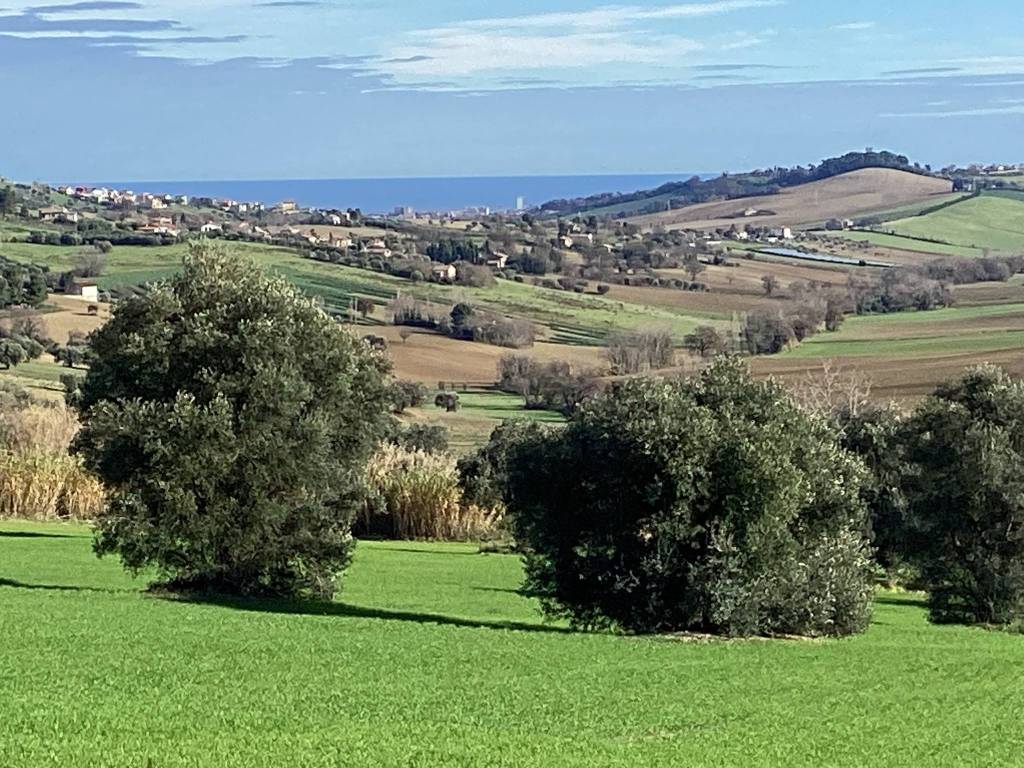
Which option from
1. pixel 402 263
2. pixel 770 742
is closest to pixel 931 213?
pixel 402 263

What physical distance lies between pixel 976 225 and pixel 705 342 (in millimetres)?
88433

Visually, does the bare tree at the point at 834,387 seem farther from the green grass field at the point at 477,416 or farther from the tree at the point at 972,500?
the tree at the point at 972,500

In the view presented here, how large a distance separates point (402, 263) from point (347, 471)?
335 feet

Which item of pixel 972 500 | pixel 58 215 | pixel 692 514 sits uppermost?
pixel 58 215

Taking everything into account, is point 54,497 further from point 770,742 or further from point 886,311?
point 886,311

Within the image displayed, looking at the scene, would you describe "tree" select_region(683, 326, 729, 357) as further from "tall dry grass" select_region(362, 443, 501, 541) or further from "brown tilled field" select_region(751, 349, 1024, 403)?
"tall dry grass" select_region(362, 443, 501, 541)

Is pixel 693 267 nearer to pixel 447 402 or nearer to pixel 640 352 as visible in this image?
pixel 640 352

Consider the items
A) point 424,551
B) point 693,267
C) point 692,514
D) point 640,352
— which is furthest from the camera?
point 693,267

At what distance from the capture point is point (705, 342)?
10562cm

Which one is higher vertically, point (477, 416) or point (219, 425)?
point (219, 425)

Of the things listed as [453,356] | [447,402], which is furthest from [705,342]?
[447,402]

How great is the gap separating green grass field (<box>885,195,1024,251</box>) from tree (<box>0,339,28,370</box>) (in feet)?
376

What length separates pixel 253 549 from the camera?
2995 centimetres

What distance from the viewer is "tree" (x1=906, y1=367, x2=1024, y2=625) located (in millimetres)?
34062
